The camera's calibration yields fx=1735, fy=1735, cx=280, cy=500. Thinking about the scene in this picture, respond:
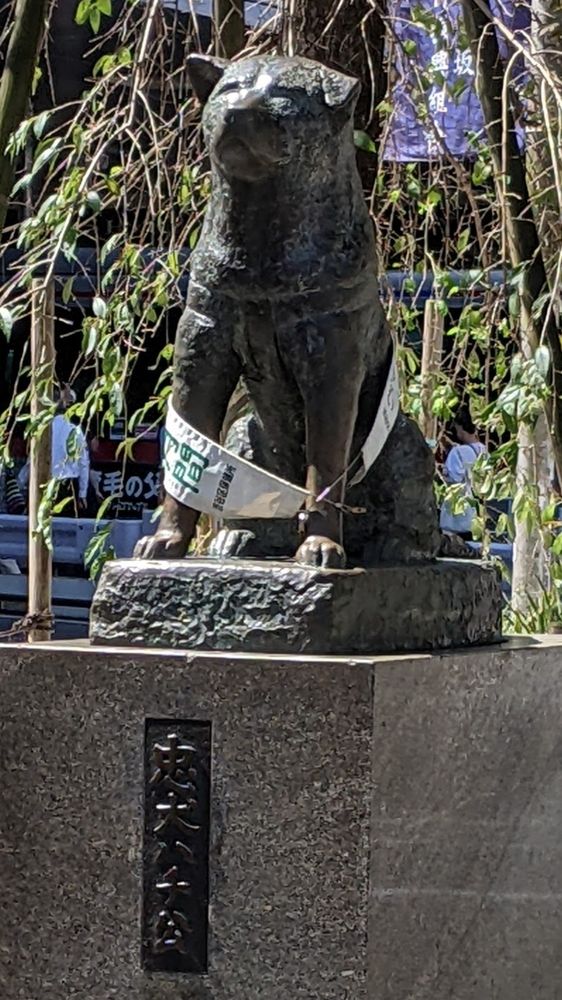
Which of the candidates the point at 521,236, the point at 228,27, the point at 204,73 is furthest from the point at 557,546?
the point at 204,73

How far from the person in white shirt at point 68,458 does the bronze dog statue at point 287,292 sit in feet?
5.55

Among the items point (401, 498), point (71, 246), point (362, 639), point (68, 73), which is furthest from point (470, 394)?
point (68, 73)

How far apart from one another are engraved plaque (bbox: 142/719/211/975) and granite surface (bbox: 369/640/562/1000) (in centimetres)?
24

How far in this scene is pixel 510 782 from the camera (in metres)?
2.72

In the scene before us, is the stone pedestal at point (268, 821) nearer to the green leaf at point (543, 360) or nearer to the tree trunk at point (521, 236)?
the green leaf at point (543, 360)

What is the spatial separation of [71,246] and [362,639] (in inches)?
78.2

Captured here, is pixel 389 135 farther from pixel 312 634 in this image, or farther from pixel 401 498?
Answer: pixel 312 634

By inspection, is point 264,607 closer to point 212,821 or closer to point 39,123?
point 212,821

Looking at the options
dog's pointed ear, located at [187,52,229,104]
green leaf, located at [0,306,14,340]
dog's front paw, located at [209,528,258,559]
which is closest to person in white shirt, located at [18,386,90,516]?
green leaf, located at [0,306,14,340]

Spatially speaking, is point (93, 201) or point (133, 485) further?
point (133, 485)

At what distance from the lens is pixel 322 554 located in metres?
2.42

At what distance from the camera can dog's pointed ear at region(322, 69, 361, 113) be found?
97.7 inches

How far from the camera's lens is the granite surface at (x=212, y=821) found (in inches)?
91.3

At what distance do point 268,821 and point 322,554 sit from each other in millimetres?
374
